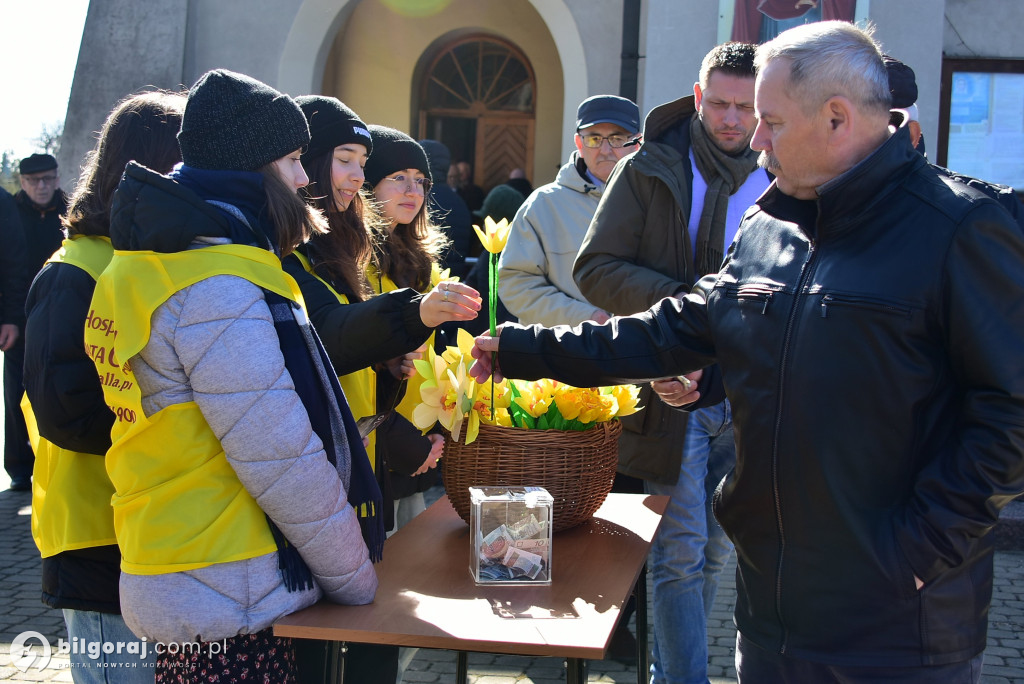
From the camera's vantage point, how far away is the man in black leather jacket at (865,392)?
165 centimetres

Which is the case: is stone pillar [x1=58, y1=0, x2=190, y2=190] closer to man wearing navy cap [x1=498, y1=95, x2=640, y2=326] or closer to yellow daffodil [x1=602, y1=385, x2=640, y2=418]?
man wearing navy cap [x1=498, y1=95, x2=640, y2=326]

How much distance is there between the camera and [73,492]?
216 centimetres

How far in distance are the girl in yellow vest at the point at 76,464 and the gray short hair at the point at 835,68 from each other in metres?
1.56

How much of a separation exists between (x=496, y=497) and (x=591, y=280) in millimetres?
1281

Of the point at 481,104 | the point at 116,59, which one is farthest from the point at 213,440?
the point at 481,104

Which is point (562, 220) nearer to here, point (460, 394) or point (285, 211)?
point (460, 394)

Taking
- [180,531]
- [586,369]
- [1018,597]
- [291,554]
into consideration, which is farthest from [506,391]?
[1018,597]

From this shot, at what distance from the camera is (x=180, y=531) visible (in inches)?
71.3

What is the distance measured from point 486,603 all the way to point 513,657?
1932mm

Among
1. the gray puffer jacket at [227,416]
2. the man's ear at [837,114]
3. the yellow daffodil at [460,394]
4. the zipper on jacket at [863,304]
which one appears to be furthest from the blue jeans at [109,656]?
the man's ear at [837,114]

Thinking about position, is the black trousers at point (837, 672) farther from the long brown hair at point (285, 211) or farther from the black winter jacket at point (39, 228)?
the black winter jacket at point (39, 228)

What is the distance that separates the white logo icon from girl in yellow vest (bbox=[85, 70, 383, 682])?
207cm

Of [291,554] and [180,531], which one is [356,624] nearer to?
[291,554]

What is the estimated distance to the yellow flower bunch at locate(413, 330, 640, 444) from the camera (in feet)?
7.25
